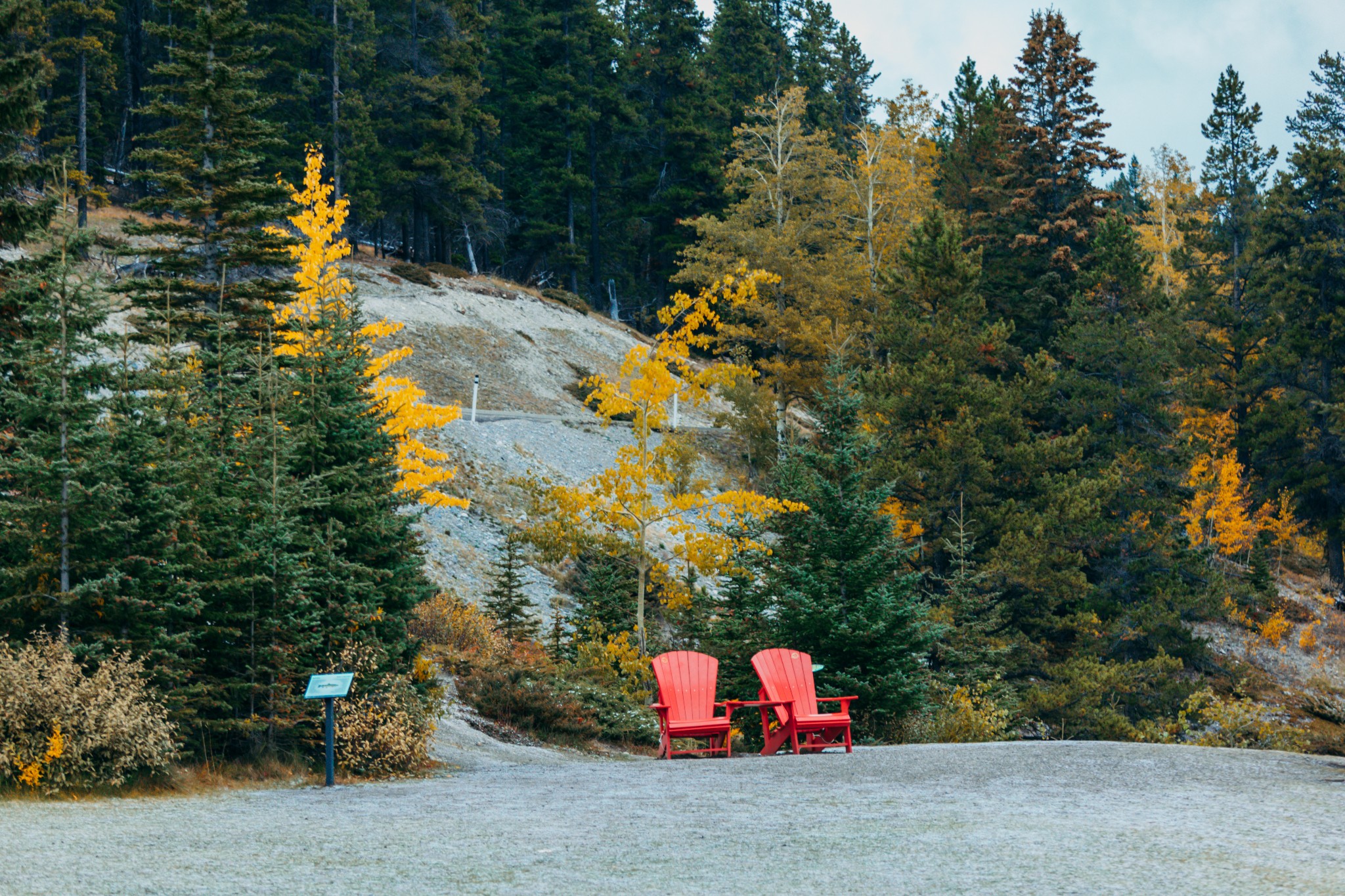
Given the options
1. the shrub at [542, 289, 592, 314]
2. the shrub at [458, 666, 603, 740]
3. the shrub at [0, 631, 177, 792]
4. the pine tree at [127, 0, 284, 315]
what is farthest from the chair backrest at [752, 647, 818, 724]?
the shrub at [542, 289, 592, 314]

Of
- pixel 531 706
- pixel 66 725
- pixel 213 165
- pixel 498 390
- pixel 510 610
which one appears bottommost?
pixel 531 706

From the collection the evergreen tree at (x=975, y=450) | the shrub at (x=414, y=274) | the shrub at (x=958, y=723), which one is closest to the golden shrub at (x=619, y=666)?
the shrub at (x=958, y=723)

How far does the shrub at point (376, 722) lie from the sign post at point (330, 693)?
72 centimetres

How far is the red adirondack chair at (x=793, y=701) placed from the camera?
1214cm

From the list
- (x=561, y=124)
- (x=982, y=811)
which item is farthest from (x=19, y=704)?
(x=561, y=124)

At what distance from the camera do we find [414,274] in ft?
150

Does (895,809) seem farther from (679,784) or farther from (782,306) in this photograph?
(782,306)

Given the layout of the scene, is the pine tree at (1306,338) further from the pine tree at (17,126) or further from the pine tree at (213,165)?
the pine tree at (17,126)

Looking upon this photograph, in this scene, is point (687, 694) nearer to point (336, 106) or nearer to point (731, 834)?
point (731, 834)

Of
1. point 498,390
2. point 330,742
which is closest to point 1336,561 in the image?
point 498,390

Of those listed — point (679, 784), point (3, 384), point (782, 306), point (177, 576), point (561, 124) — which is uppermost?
point (561, 124)

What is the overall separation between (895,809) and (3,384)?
7854mm

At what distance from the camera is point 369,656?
35.0ft

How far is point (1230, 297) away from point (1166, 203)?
13.8 meters
